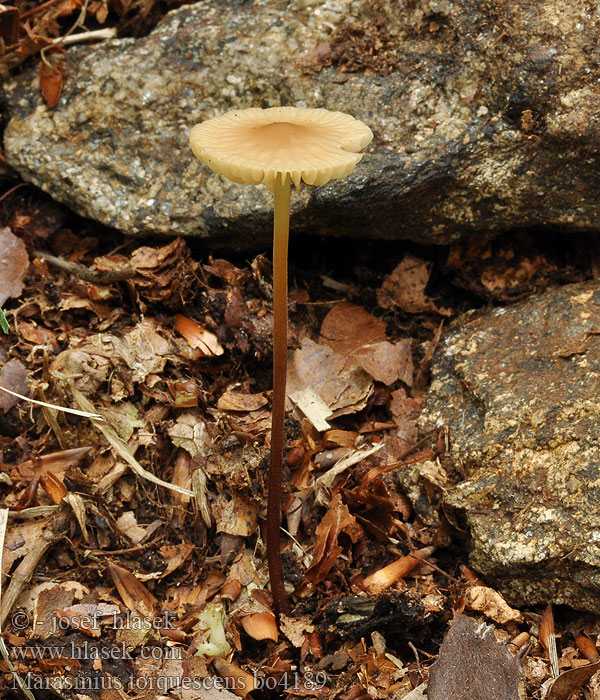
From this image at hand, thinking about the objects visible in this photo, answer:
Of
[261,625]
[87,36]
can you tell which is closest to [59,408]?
[261,625]

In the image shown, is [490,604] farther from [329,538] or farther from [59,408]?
[59,408]

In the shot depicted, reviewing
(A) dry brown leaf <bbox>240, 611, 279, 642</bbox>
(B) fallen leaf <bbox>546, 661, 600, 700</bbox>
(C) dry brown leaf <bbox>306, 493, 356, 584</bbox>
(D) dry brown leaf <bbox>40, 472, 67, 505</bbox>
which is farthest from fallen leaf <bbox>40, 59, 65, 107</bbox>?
(B) fallen leaf <bbox>546, 661, 600, 700</bbox>

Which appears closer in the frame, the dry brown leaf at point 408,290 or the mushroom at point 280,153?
the mushroom at point 280,153

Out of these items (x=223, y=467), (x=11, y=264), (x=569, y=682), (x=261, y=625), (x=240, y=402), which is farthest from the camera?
(x=11, y=264)

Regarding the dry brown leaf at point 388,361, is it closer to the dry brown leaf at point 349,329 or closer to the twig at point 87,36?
the dry brown leaf at point 349,329

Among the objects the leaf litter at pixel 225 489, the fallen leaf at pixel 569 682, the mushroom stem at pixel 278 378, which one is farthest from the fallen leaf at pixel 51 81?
the fallen leaf at pixel 569 682

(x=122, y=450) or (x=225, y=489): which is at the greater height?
(x=122, y=450)

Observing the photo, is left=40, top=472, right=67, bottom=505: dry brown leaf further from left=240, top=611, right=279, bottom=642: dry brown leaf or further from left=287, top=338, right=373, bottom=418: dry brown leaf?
left=287, top=338, right=373, bottom=418: dry brown leaf

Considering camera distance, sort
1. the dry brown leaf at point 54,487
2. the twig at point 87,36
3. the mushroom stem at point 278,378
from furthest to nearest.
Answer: the twig at point 87,36, the dry brown leaf at point 54,487, the mushroom stem at point 278,378
